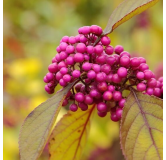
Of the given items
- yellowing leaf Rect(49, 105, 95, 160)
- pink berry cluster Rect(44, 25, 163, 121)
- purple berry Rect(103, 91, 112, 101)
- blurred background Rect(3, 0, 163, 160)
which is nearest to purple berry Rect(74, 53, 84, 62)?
pink berry cluster Rect(44, 25, 163, 121)

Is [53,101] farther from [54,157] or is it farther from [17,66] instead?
[17,66]

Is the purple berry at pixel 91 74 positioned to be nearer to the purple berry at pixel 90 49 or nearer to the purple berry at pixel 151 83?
the purple berry at pixel 90 49

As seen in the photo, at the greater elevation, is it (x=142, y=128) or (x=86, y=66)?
(x=86, y=66)

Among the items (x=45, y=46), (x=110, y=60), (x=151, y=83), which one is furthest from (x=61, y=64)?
(x=45, y=46)

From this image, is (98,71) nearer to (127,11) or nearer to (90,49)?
(90,49)

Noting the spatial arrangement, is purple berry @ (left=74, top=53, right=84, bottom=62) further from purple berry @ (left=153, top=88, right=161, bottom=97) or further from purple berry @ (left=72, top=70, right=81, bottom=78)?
purple berry @ (left=153, top=88, right=161, bottom=97)

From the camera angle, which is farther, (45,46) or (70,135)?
(45,46)

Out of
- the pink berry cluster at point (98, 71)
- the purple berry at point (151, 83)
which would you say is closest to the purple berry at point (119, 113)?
the pink berry cluster at point (98, 71)

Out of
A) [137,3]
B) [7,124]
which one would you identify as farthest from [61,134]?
[7,124]
